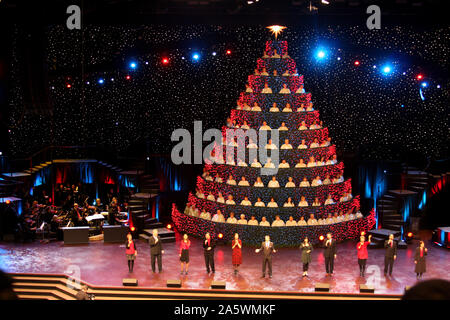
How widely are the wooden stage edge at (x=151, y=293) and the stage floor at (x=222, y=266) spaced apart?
0.70 ft

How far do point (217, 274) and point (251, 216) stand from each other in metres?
3.57

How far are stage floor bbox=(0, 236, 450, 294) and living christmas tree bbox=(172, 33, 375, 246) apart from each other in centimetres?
74

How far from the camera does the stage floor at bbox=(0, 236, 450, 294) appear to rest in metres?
14.3

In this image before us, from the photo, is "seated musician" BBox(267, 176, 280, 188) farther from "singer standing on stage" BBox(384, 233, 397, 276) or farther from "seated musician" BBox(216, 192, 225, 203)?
"singer standing on stage" BBox(384, 233, 397, 276)

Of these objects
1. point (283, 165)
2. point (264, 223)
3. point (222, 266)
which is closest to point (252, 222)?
point (264, 223)

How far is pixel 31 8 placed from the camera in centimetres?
1530

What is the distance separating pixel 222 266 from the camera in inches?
623

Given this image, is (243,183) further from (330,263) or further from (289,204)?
(330,263)

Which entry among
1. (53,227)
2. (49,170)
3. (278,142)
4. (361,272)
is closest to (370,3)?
(278,142)

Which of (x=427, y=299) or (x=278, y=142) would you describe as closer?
(x=427, y=299)

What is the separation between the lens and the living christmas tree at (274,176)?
59.6 ft

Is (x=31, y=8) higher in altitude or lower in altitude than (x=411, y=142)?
higher

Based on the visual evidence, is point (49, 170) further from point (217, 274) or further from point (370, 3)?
point (370, 3)

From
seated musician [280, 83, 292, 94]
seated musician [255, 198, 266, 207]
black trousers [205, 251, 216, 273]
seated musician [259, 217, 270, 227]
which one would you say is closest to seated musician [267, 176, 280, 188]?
seated musician [255, 198, 266, 207]
